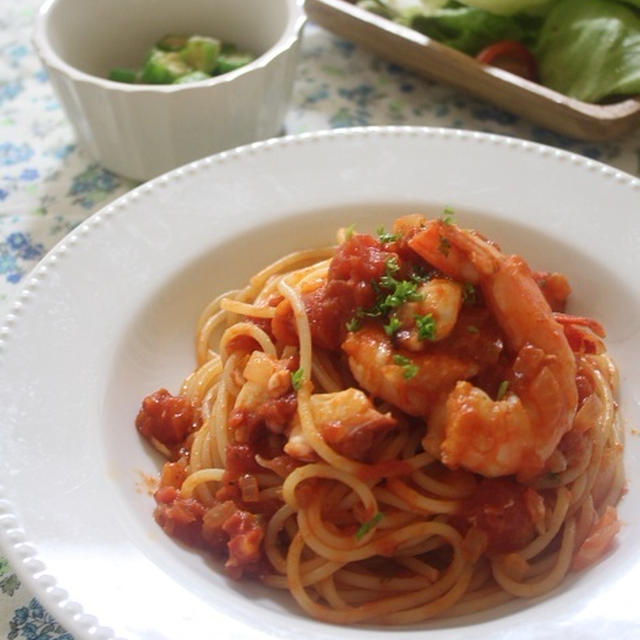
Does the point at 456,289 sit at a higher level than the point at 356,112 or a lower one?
Answer: higher

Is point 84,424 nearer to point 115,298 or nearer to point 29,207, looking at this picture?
point 115,298

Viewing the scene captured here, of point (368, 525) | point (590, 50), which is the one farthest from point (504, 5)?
point (368, 525)

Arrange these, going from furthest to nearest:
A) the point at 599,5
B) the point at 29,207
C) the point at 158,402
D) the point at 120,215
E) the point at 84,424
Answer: the point at 599,5 < the point at 29,207 < the point at 120,215 < the point at 158,402 < the point at 84,424

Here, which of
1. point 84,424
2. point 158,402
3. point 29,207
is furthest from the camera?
point 29,207

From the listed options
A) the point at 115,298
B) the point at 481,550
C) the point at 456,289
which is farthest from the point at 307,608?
the point at 115,298

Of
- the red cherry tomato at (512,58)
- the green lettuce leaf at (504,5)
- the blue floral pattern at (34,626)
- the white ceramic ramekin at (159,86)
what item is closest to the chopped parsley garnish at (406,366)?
A: the blue floral pattern at (34,626)

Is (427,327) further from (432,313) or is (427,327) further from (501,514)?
(501,514)
